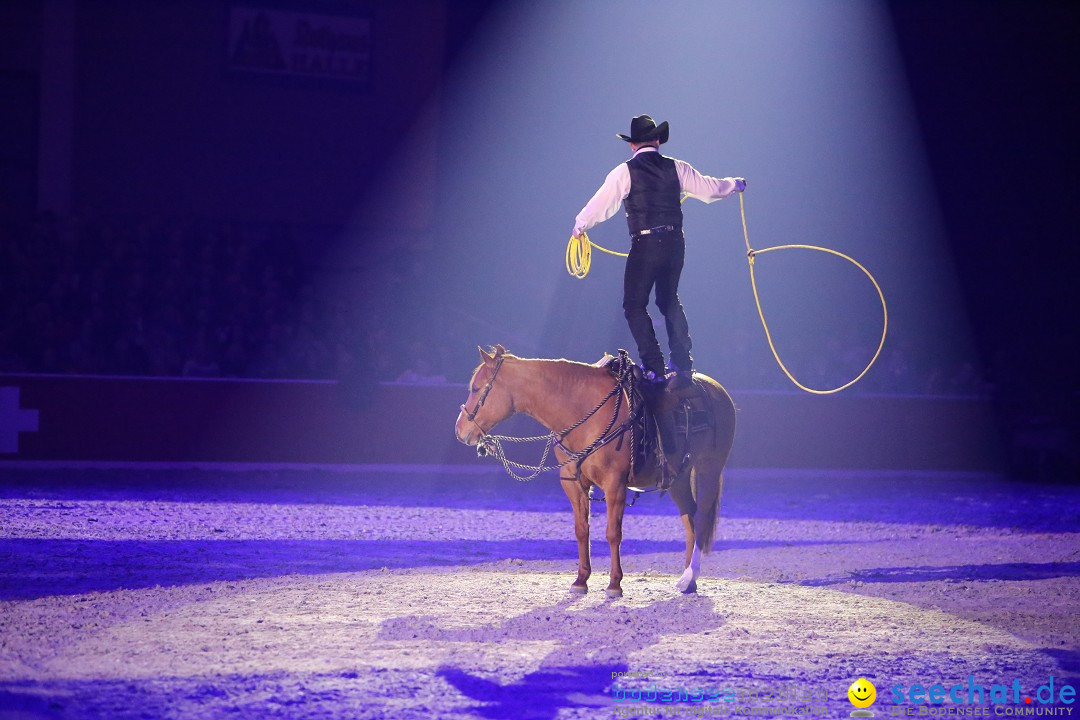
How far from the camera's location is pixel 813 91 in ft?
54.9

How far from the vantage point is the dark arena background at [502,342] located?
5359mm

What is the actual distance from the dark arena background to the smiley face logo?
0.03m

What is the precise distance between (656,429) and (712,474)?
0.76 metres

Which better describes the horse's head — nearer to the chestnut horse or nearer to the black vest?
the chestnut horse

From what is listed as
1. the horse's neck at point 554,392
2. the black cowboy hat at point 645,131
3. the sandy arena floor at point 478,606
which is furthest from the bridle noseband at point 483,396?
the black cowboy hat at point 645,131

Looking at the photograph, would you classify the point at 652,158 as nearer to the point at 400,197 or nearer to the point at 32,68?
the point at 400,197

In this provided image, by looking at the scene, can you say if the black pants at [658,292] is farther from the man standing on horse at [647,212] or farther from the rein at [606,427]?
the rein at [606,427]

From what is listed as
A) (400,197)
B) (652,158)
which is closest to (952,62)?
(400,197)

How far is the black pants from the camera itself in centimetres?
642

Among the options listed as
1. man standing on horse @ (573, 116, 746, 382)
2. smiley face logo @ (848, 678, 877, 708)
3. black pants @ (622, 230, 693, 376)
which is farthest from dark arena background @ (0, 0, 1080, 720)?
man standing on horse @ (573, 116, 746, 382)

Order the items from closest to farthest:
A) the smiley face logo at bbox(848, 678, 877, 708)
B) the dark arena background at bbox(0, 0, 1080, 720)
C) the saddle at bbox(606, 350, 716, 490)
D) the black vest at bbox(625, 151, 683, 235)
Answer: the smiley face logo at bbox(848, 678, 877, 708)
the dark arena background at bbox(0, 0, 1080, 720)
the black vest at bbox(625, 151, 683, 235)
the saddle at bbox(606, 350, 716, 490)

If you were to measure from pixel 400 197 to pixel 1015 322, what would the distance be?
908 cm

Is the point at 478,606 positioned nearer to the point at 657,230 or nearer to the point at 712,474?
the point at 712,474

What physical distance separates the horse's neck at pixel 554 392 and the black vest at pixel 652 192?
932 mm
